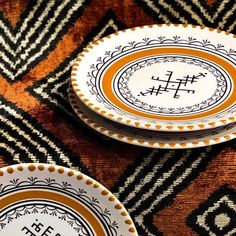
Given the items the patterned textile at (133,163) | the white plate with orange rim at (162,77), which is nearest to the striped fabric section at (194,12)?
the white plate with orange rim at (162,77)

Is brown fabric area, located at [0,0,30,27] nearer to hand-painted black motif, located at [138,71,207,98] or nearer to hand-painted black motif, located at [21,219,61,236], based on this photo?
hand-painted black motif, located at [138,71,207,98]

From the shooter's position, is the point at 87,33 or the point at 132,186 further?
the point at 87,33

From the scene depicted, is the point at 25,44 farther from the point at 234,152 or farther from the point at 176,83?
the point at 234,152

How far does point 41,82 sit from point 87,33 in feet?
0.53

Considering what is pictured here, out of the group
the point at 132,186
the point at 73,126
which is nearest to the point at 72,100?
the point at 73,126

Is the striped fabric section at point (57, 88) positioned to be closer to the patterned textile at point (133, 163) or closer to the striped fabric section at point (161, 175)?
the patterned textile at point (133, 163)

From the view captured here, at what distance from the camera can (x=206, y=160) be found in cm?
84

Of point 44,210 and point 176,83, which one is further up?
point 176,83

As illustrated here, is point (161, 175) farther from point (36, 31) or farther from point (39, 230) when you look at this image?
point (36, 31)

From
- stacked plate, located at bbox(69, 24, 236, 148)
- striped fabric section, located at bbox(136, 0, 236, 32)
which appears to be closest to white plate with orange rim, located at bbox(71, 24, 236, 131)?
stacked plate, located at bbox(69, 24, 236, 148)

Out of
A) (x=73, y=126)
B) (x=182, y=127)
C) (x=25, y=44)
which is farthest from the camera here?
(x=25, y=44)

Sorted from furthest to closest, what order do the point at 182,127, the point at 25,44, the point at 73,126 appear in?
the point at 25,44 → the point at 73,126 → the point at 182,127

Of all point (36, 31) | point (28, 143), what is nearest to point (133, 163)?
point (28, 143)

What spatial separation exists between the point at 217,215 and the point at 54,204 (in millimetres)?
219
